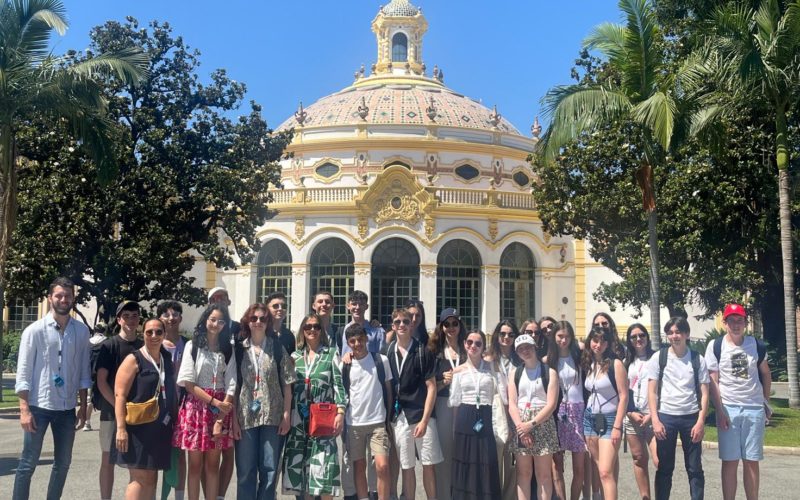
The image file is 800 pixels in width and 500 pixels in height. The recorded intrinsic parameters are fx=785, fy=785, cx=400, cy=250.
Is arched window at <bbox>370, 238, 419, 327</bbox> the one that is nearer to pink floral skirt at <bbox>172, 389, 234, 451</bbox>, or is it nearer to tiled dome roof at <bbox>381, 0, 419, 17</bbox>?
tiled dome roof at <bbox>381, 0, 419, 17</bbox>

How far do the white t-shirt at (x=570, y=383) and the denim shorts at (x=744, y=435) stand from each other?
4.49ft

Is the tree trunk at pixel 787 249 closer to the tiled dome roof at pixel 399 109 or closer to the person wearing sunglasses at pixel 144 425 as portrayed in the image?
the person wearing sunglasses at pixel 144 425

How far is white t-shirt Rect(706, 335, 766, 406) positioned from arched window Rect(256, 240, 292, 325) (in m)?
27.8

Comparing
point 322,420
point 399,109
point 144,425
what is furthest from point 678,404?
point 399,109

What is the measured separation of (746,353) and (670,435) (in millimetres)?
1070

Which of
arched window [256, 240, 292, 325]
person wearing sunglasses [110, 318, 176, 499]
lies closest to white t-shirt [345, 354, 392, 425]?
person wearing sunglasses [110, 318, 176, 499]

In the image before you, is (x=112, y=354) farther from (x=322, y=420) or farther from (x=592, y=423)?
(x=592, y=423)

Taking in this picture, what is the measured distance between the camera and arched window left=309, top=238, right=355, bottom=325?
3366cm

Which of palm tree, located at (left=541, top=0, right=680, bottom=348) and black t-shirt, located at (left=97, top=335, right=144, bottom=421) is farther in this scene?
palm tree, located at (left=541, top=0, right=680, bottom=348)

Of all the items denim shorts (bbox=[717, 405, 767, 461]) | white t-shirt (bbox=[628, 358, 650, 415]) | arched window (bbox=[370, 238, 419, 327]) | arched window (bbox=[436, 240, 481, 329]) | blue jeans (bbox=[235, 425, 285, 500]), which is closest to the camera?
blue jeans (bbox=[235, 425, 285, 500])

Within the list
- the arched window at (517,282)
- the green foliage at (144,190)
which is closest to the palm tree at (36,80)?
the green foliage at (144,190)

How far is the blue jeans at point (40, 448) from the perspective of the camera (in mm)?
6758

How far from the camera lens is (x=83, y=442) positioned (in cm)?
1230

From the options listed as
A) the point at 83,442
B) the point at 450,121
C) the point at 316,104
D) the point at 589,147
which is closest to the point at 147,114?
the point at 83,442
